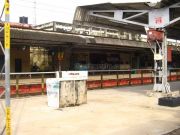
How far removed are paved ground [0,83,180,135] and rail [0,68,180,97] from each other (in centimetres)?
186

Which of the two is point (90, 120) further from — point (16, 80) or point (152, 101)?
point (16, 80)

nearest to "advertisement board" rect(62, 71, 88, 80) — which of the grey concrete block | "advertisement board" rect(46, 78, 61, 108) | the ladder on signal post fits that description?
the grey concrete block

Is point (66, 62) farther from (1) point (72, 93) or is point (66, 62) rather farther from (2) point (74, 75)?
(1) point (72, 93)

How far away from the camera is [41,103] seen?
51.4ft

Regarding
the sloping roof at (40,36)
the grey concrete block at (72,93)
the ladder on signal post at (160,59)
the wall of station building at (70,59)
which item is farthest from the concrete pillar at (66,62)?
the grey concrete block at (72,93)

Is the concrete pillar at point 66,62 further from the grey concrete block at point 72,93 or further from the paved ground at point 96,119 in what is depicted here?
the grey concrete block at point 72,93

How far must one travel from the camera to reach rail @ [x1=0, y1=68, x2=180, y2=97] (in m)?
18.3

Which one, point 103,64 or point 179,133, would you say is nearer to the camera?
point 179,133

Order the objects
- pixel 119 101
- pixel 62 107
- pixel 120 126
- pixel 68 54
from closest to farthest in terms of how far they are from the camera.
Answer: pixel 120 126
pixel 62 107
pixel 119 101
pixel 68 54

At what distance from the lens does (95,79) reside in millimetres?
23422

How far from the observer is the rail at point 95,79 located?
18.3 meters

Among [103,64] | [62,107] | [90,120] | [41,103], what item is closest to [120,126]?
[90,120]

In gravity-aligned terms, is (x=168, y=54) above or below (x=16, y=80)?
above

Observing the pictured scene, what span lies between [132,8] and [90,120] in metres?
11.8
